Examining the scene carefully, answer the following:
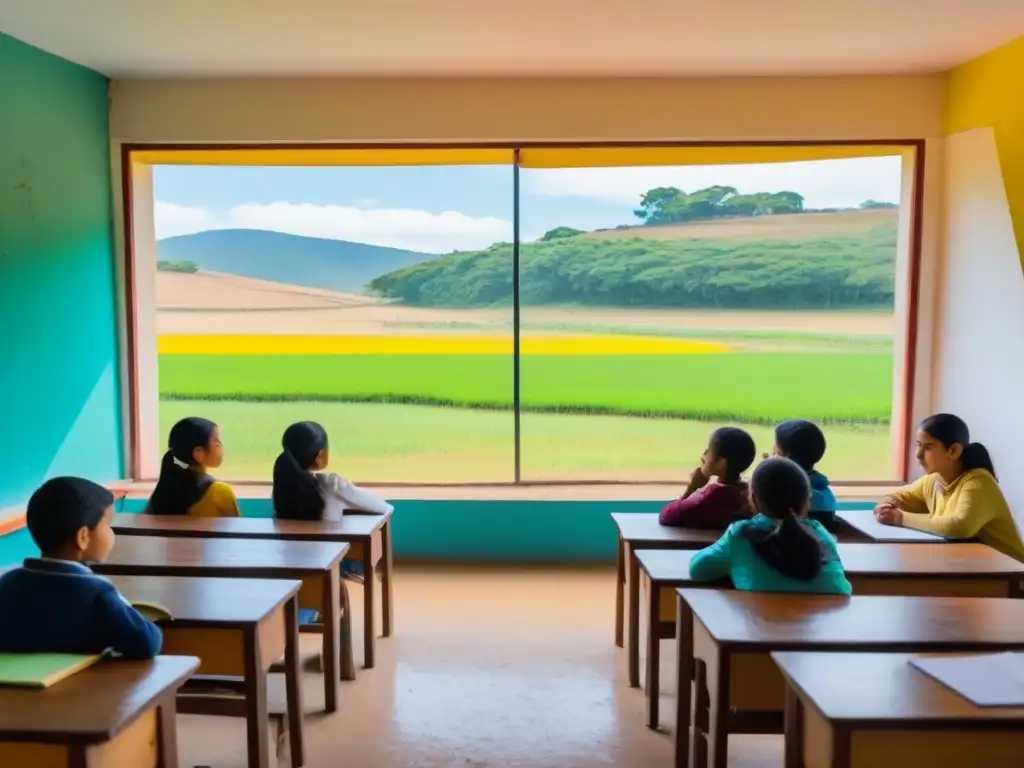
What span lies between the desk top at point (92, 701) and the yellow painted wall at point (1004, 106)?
152 inches

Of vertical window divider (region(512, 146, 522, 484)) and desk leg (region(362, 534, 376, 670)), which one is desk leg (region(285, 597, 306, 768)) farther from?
vertical window divider (region(512, 146, 522, 484))

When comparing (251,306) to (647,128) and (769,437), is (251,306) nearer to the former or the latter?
(647,128)

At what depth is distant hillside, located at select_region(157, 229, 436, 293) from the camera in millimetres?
5156

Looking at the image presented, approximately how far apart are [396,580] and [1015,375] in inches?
123

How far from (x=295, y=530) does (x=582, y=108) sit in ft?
8.90

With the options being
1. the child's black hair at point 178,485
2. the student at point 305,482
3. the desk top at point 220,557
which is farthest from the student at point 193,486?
the desk top at point 220,557

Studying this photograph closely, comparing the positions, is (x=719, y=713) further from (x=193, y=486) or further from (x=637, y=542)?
(x=193, y=486)

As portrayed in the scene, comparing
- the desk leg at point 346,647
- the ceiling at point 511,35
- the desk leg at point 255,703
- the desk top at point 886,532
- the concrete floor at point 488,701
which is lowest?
the concrete floor at point 488,701

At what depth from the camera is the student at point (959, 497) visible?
3.16 meters

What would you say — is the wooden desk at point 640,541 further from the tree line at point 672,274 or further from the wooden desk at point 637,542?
the tree line at point 672,274

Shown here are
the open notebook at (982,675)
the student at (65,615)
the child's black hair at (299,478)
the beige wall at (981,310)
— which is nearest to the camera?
the open notebook at (982,675)

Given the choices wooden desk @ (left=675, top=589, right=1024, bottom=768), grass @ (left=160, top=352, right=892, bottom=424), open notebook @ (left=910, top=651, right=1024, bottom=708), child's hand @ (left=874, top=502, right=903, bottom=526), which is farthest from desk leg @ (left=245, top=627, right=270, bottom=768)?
grass @ (left=160, top=352, right=892, bottom=424)

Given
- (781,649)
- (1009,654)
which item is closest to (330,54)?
(781,649)

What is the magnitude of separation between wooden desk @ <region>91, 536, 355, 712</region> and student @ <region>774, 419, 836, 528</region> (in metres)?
1.65
